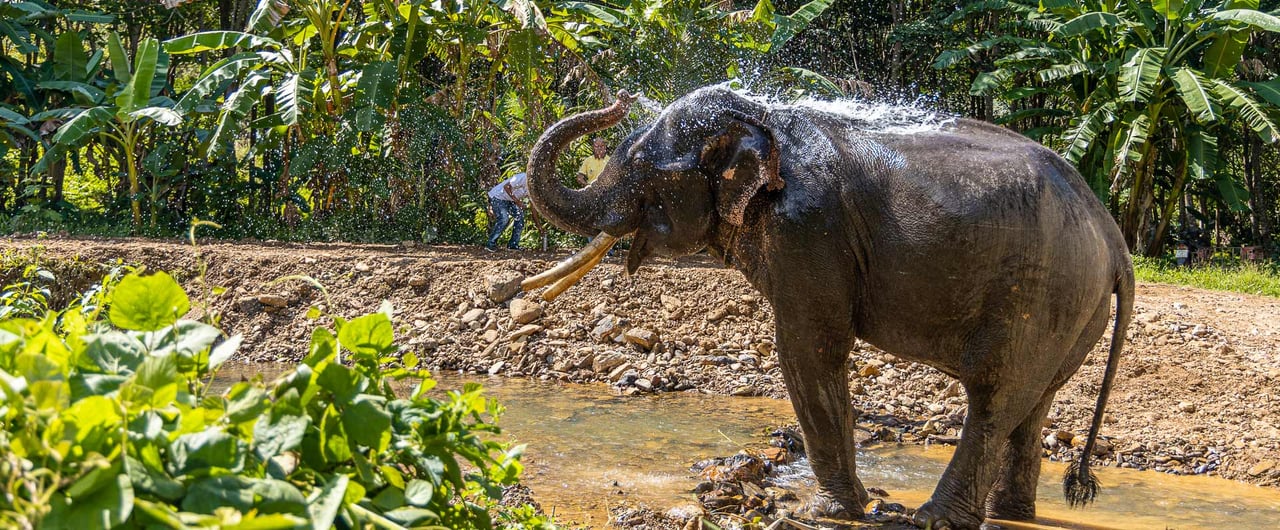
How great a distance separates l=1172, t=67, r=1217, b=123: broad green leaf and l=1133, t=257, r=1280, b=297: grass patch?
1903 millimetres

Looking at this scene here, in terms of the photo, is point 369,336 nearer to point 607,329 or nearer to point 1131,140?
point 607,329

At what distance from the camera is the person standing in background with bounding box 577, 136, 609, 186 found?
Answer: 1292 centimetres

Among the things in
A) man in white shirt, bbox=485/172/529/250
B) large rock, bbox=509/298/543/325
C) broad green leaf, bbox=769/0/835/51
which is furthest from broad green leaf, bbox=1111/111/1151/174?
large rock, bbox=509/298/543/325

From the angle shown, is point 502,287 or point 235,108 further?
point 235,108

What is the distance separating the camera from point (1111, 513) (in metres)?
5.85

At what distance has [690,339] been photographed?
10.3 meters

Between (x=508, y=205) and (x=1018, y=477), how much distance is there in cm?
912

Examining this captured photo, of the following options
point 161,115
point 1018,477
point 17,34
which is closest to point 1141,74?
point 1018,477

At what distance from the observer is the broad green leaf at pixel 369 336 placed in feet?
7.68

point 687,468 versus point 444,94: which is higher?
point 444,94

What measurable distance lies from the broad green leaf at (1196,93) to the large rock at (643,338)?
797cm

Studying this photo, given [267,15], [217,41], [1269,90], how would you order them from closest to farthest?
[267,15] < [217,41] < [1269,90]

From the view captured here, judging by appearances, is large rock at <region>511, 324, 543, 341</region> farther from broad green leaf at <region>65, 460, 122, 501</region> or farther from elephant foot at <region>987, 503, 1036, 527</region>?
broad green leaf at <region>65, 460, 122, 501</region>

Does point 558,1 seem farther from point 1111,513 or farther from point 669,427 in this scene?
point 1111,513
